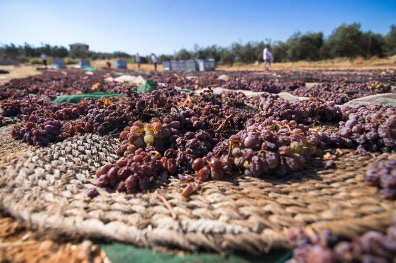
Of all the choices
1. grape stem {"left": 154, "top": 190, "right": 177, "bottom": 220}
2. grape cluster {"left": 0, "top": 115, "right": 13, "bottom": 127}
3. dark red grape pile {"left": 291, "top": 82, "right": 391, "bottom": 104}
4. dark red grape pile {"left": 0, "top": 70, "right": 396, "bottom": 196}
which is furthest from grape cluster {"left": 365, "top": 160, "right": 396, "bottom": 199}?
grape cluster {"left": 0, "top": 115, "right": 13, "bottom": 127}

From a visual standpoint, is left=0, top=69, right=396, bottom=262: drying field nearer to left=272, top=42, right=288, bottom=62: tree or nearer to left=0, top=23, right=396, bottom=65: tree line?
left=0, top=23, right=396, bottom=65: tree line

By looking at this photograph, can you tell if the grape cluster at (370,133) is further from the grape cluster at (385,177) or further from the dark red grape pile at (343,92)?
the dark red grape pile at (343,92)

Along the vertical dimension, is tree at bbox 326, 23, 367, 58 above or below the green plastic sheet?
above

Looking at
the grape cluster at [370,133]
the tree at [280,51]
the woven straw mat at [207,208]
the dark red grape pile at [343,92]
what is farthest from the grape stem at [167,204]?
the tree at [280,51]

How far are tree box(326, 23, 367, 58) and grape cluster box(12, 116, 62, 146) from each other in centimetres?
3931

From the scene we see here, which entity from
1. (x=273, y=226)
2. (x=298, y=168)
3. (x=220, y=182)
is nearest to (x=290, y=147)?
(x=298, y=168)

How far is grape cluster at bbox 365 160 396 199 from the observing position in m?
1.39

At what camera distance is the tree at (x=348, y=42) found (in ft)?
113

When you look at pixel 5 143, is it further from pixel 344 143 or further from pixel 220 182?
pixel 344 143

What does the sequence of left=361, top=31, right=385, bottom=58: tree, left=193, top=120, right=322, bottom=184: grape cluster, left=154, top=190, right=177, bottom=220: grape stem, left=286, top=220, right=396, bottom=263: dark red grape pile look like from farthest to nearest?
left=361, top=31, right=385, bottom=58: tree → left=193, top=120, right=322, bottom=184: grape cluster → left=154, top=190, right=177, bottom=220: grape stem → left=286, top=220, right=396, bottom=263: dark red grape pile

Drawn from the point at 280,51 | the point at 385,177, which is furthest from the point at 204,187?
the point at 280,51

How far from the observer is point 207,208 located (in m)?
1.57

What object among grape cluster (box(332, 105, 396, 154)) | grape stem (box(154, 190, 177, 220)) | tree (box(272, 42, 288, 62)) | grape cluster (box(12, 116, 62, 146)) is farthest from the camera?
tree (box(272, 42, 288, 62))

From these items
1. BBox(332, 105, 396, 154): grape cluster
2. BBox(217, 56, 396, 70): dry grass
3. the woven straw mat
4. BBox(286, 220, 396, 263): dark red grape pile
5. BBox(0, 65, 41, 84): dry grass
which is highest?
BBox(217, 56, 396, 70): dry grass
